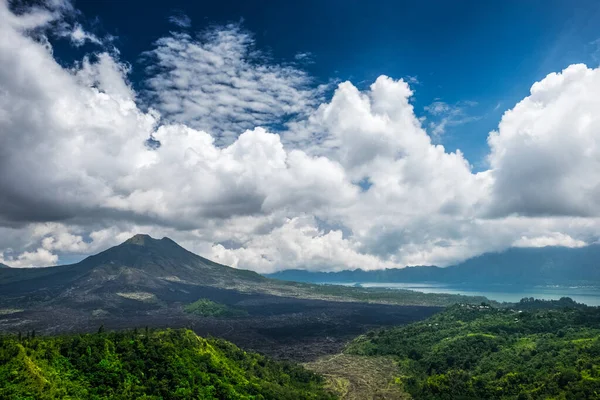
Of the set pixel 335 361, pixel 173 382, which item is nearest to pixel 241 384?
pixel 173 382

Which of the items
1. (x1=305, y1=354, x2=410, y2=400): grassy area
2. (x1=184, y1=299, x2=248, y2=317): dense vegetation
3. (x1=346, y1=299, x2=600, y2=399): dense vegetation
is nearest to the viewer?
(x1=346, y1=299, x2=600, y2=399): dense vegetation

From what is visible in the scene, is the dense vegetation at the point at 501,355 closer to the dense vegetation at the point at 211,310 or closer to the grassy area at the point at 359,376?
the grassy area at the point at 359,376

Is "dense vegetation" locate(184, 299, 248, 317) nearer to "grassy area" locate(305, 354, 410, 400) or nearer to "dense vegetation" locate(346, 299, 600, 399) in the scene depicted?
"dense vegetation" locate(346, 299, 600, 399)

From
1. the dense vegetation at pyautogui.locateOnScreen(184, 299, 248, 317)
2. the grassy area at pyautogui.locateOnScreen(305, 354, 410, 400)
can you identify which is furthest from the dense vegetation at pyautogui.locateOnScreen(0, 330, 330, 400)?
the dense vegetation at pyautogui.locateOnScreen(184, 299, 248, 317)

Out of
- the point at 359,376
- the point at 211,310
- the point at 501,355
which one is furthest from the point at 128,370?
the point at 211,310

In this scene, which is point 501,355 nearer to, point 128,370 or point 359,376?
point 359,376

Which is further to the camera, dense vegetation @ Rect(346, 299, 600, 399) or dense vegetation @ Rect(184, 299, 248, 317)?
dense vegetation @ Rect(184, 299, 248, 317)

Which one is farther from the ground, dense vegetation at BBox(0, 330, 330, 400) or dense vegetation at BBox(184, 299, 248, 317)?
dense vegetation at BBox(0, 330, 330, 400)

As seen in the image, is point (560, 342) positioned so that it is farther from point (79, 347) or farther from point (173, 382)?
point (79, 347)
